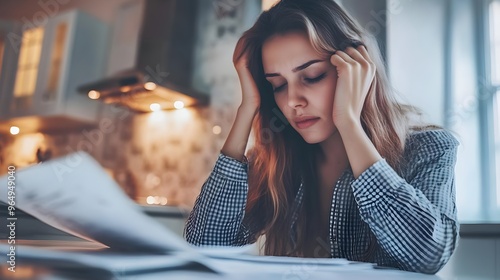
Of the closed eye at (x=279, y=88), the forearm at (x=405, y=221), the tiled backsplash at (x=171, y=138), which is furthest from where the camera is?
the tiled backsplash at (x=171, y=138)

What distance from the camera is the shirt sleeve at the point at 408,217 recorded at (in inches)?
26.0

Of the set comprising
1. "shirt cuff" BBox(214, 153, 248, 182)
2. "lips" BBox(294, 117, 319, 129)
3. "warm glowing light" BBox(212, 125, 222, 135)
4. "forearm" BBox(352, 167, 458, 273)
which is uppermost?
"warm glowing light" BBox(212, 125, 222, 135)

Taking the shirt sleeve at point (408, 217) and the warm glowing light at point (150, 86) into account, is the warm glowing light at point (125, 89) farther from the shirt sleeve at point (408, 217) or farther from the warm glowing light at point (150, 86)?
the shirt sleeve at point (408, 217)

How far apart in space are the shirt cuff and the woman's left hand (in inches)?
7.8

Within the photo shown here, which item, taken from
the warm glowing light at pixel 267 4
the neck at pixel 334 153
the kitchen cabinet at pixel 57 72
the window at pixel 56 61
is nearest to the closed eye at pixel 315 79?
the neck at pixel 334 153

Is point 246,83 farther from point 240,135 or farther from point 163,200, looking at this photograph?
point 163,200

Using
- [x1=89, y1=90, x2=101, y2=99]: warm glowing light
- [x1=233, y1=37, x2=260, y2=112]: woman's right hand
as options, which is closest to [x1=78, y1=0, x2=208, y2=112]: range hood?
[x1=89, y1=90, x2=101, y2=99]: warm glowing light

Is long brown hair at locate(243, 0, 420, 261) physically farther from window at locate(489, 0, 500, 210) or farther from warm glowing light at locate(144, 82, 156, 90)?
warm glowing light at locate(144, 82, 156, 90)

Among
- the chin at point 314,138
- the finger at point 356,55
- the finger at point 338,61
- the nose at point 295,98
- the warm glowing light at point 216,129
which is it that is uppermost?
the finger at point 356,55

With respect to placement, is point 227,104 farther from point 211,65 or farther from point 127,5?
point 127,5

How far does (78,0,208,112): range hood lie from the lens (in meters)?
→ 1.24

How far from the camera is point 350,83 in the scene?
0.80 metres

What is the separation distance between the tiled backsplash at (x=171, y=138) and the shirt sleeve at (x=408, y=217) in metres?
0.51

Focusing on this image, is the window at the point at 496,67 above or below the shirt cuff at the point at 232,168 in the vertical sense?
above
